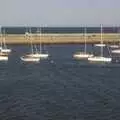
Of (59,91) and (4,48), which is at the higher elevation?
(4,48)

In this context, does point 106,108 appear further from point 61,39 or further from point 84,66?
point 61,39

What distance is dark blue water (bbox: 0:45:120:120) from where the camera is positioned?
5925 centimetres

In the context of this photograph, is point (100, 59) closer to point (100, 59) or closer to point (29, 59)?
point (100, 59)

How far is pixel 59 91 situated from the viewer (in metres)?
74.8

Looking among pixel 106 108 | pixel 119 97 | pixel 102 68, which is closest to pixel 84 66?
pixel 102 68

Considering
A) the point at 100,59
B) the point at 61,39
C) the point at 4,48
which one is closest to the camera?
the point at 100,59

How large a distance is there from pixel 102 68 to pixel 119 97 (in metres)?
36.8

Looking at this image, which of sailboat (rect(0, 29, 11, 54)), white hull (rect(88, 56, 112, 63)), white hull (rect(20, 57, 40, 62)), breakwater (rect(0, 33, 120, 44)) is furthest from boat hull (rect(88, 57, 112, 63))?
breakwater (rect(0, 33, 120, 44))

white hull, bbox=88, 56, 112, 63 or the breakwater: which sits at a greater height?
the breakwater

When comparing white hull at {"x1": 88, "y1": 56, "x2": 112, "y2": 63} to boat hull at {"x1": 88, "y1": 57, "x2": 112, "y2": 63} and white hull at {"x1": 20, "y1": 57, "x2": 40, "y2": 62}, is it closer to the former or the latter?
boat hull at {"x1": 88, "y1": 57, "x2": 112, "y2": 63}

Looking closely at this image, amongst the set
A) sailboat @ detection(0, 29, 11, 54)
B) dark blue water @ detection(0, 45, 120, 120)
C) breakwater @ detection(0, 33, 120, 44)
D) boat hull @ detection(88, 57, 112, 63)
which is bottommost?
dark blue water @ detection(0, 45, 120, 120)

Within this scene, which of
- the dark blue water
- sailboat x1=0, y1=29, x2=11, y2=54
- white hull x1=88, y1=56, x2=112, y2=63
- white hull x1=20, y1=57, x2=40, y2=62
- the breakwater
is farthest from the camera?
the breakwater

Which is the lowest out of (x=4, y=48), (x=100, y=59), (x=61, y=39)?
(x=100, y=59)

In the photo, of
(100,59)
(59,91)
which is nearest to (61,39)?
(100,59)
